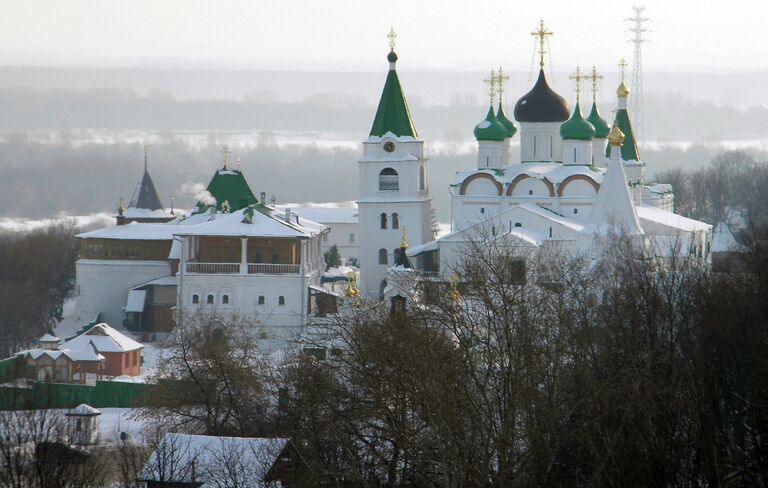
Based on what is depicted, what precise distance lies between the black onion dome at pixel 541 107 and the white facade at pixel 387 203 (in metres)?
2.87

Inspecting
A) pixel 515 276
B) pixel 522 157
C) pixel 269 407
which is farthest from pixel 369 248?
pixel 515 276

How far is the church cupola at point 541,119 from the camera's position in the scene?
49.9 metres

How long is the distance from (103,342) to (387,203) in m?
10.8

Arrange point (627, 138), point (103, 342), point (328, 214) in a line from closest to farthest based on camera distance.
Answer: point (103, 342) → point (627, 138) → point (328, 214)

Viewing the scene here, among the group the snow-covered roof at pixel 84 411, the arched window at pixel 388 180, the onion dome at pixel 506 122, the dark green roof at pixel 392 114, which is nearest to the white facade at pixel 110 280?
the arched window at pixel 388 180

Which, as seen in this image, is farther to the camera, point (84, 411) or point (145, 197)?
point (145, 197)

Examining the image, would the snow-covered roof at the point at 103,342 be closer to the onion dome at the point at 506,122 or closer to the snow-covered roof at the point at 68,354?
the snow-covered roof at the point at 68,354

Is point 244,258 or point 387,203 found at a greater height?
point 387,203

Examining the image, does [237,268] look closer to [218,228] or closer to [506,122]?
[218,228]

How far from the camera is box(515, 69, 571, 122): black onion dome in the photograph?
49.8m

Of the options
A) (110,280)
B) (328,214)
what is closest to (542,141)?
(110,280)

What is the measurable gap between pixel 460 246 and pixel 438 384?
24809mm

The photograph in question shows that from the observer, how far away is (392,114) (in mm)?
49906

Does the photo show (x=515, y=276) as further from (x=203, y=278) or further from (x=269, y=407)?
(x=203, y=278)
